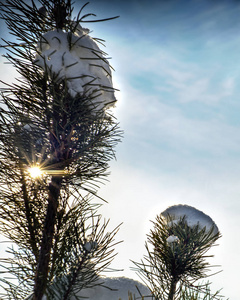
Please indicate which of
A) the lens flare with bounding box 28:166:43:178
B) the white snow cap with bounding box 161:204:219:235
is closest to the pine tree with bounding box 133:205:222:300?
the white snow cap with bounding box 161:204:219:235

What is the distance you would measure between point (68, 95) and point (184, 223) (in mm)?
1425

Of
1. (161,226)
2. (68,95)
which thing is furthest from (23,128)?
(161,226)

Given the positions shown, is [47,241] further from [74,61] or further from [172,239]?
[74,61]

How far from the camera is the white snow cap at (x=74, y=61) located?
1.96 metres

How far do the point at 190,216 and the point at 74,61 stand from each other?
5.24 feet

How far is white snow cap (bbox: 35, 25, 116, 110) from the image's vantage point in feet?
6.42

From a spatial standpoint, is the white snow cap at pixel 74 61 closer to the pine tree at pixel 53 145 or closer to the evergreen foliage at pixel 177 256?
the pine tree at pixel 53 145

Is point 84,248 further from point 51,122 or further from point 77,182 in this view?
point 51,122

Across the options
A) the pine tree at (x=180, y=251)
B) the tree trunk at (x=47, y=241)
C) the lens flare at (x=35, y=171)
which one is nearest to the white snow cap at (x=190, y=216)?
the pine tree at (x=180, y=251)

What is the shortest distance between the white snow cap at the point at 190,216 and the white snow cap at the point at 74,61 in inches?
47.1

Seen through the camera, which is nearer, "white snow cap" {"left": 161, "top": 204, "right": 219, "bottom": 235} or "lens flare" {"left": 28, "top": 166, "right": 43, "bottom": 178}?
"lens flare" {"left": 28, "top": 166, "right": 43, "bottom": 178}

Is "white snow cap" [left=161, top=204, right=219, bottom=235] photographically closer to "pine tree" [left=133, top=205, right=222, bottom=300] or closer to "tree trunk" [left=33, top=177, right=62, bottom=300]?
"pine tree" [left=133, top=205, right=222, bottom=300]

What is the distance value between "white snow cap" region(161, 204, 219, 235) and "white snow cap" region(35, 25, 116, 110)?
1.20 metres

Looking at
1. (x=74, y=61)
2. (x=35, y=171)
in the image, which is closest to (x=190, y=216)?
(x=35, y=171)
